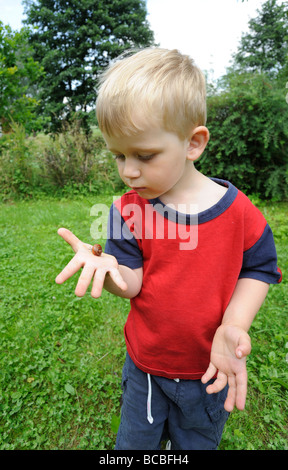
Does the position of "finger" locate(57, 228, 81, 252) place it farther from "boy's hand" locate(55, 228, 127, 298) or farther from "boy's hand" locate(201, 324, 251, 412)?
"boy's hand" locate(201, 324, 251, 412)

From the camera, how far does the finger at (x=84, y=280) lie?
81 cm

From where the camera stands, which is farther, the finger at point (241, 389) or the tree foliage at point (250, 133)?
the tree foliage at point (250, 133)

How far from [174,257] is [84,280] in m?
0.36

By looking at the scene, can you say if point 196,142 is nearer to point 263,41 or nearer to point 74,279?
point 74,279

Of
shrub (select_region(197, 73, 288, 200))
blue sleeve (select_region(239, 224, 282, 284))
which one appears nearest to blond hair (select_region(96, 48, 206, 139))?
blue sleeve (select_region(239, 224, 282, 284))

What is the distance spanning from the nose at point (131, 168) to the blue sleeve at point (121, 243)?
0.22m

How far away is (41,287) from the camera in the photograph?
330 cm

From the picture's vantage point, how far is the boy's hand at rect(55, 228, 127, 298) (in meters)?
0.82

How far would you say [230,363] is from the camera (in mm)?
987

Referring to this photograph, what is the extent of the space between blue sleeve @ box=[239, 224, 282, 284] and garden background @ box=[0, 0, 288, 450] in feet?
4.17

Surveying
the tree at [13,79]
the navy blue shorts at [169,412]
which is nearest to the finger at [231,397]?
the navy blue shorts at [169,412]

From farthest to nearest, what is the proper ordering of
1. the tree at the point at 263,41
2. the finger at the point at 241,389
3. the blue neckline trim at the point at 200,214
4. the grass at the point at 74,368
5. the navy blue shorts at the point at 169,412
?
1. the tree at the point at 263,41
2. the grass at the point at 74,368
3. the navy blue shorts at the point at 169,412
4. the blue neckline trim at the point at 200,214
5. the finger at the point at 241,389

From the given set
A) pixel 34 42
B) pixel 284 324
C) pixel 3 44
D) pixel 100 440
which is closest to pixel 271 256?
pixel 100 440

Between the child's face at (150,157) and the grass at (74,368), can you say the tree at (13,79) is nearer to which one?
the grass at (74,368)
